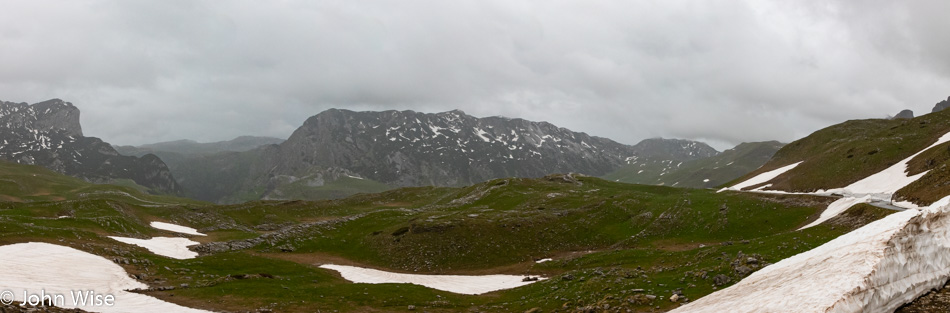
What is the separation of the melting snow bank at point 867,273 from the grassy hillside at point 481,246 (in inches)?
214

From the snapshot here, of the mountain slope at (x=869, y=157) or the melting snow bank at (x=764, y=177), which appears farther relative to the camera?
the melting snow bank at (x=764, y=177)

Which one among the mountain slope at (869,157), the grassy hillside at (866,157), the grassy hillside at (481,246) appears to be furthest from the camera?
the grassy hillside at (866,157)

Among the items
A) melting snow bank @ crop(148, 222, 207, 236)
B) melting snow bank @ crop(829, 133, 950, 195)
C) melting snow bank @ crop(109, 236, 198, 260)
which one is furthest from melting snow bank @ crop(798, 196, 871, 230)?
melting snow bank @ crop(148, 222, 207, 236)

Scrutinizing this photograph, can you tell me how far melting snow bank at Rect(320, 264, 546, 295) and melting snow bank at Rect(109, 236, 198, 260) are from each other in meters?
17.9

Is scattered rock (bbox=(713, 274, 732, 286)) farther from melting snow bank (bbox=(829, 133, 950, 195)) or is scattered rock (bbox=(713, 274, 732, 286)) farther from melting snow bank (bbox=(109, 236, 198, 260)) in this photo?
melting snow bank (bbox=(829, 133, 950, 195))

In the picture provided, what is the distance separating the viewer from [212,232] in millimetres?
87062

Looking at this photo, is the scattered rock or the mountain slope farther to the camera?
the mountain slope

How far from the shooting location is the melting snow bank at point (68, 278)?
28.3m

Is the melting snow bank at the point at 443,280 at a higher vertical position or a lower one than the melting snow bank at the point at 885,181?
lower

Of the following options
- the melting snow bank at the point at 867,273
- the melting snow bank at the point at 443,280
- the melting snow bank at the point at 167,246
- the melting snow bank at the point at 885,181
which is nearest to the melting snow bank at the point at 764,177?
the melting snow bank at the point at 885,181

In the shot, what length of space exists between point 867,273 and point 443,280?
131 ft

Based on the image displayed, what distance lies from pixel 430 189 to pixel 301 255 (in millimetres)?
100144

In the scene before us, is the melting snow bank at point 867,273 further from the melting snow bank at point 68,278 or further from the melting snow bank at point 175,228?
the melting snow bank at point 175,228

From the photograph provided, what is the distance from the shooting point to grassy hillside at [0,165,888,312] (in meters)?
32.0
